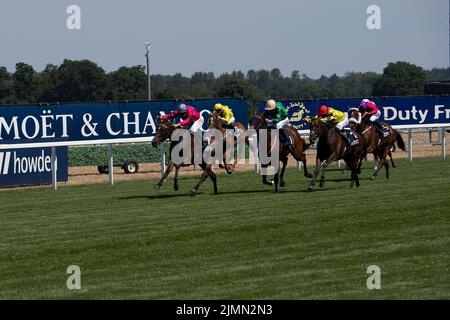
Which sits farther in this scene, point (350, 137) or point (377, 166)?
point (377, 166)

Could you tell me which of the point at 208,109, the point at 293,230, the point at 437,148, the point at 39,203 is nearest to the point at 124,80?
the point at 437,148

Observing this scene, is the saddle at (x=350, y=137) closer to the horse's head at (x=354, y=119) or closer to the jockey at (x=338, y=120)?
the jockey at (x=338, y=120)

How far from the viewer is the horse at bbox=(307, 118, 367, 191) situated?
71.8 ft

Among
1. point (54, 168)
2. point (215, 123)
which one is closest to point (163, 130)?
Result: point (215, 123)

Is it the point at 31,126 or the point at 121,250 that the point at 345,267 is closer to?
the point at 121,250

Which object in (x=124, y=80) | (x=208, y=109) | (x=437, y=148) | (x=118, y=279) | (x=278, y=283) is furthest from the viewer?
(x=124, y=80)

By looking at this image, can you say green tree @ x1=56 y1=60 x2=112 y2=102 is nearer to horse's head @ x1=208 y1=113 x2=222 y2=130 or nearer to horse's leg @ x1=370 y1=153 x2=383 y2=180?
horse's leg @ x1=370 y1=153 x2=383 y2=180

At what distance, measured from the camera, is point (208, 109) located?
30062mm

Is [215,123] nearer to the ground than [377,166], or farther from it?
farther from it

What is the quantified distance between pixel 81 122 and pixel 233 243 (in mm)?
13749

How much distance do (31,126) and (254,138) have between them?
5.63 meters

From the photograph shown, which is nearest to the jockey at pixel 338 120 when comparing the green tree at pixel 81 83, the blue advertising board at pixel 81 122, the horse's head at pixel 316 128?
the horse's head at pixel 316 128

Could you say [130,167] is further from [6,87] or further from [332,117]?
[6,87]

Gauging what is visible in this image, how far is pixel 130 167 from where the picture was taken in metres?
31.7
